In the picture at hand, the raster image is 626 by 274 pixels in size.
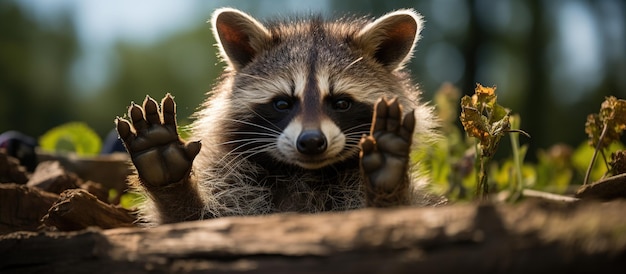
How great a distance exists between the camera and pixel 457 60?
69.3ft

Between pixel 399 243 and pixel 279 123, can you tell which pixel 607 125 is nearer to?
pixel 279 123

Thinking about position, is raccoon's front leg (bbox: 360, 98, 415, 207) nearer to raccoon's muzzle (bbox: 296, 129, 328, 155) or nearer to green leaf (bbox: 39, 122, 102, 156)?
raccoon's muzzle (bbox: 296, 129, 328, 155)

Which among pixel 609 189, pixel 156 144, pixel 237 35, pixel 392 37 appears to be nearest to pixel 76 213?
pixel 156 144

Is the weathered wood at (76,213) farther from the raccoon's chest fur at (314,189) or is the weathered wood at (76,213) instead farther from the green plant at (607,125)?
the green plant at (607,125)


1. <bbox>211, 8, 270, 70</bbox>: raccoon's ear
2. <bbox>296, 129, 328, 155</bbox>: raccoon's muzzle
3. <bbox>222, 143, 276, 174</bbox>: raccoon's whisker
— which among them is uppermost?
<bbox>211, 8, 270, 70</bbox>: raccoon's ear

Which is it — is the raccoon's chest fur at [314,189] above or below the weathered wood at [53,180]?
below

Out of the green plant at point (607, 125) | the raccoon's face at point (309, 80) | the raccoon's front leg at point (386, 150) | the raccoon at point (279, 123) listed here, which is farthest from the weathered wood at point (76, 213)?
the green plant at point (607, 125)

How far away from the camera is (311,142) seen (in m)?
3.89

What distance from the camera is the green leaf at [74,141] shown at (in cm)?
662

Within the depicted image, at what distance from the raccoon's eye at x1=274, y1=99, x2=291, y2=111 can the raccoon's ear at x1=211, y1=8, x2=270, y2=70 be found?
0.50 m

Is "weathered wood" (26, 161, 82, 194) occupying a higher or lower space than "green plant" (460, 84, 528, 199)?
lower

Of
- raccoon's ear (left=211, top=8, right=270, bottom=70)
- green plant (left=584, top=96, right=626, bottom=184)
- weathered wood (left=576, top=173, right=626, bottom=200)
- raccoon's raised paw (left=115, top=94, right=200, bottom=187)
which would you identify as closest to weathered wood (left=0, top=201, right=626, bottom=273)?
raccoon's raised paw (left=115, top=94, right=200, bottom=187)

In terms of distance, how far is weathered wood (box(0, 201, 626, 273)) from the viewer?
6.63 feet

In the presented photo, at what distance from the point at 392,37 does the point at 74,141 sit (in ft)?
10.9
